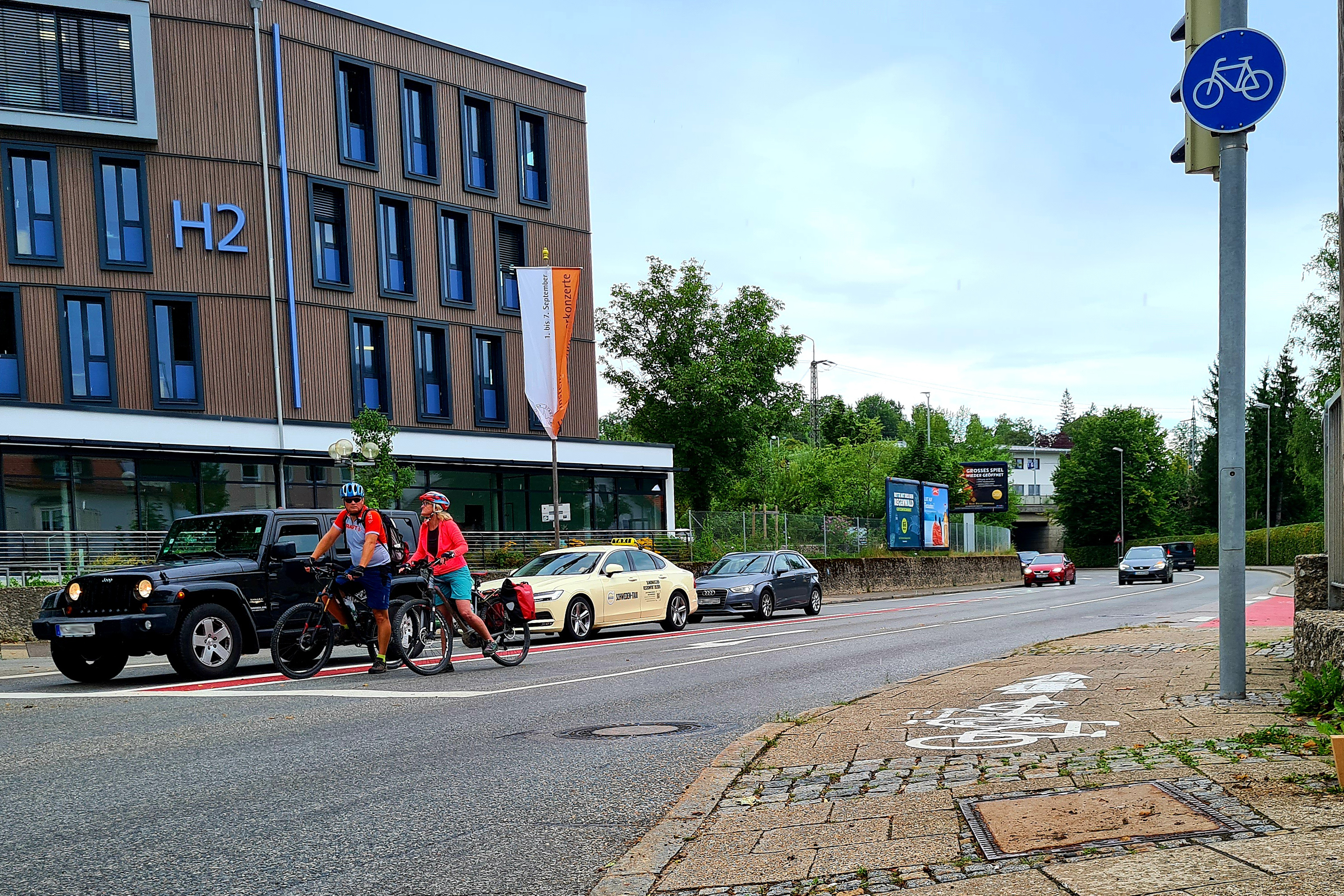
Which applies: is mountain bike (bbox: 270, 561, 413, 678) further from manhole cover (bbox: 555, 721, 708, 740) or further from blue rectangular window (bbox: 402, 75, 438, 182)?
blue rectangular window (bbox: 402, 75, 438, 182)

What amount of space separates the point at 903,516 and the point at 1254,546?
120 ft

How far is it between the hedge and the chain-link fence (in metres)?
14.8

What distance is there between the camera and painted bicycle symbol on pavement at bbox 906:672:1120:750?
6.86m

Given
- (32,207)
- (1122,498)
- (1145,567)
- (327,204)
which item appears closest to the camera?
(32,207)

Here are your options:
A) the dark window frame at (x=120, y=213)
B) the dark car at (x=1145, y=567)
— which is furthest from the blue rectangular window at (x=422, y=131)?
the dark car at (x=1145, y=567)

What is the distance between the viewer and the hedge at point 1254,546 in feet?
212

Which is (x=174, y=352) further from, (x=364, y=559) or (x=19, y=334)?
(x=364, y=559)

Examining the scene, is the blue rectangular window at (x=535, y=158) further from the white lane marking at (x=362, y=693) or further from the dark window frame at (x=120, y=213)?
the white lane marking at (x=362, y=693)

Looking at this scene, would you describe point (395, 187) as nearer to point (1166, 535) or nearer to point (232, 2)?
point (232, 2)

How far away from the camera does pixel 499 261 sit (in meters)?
40.4

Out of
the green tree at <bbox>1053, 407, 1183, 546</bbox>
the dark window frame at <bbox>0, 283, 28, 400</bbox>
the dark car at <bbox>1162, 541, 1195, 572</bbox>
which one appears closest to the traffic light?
the dark window frame at <bbox>0, 283, 28, 400</bbox>

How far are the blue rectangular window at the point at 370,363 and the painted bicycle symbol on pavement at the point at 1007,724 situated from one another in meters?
29.3

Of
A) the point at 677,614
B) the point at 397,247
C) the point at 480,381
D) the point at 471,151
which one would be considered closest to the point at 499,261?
the point at 471,151

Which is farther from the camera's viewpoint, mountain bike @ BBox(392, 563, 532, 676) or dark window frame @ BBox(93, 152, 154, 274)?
dark window frame @ BBox(93, 152, 154, 274)
